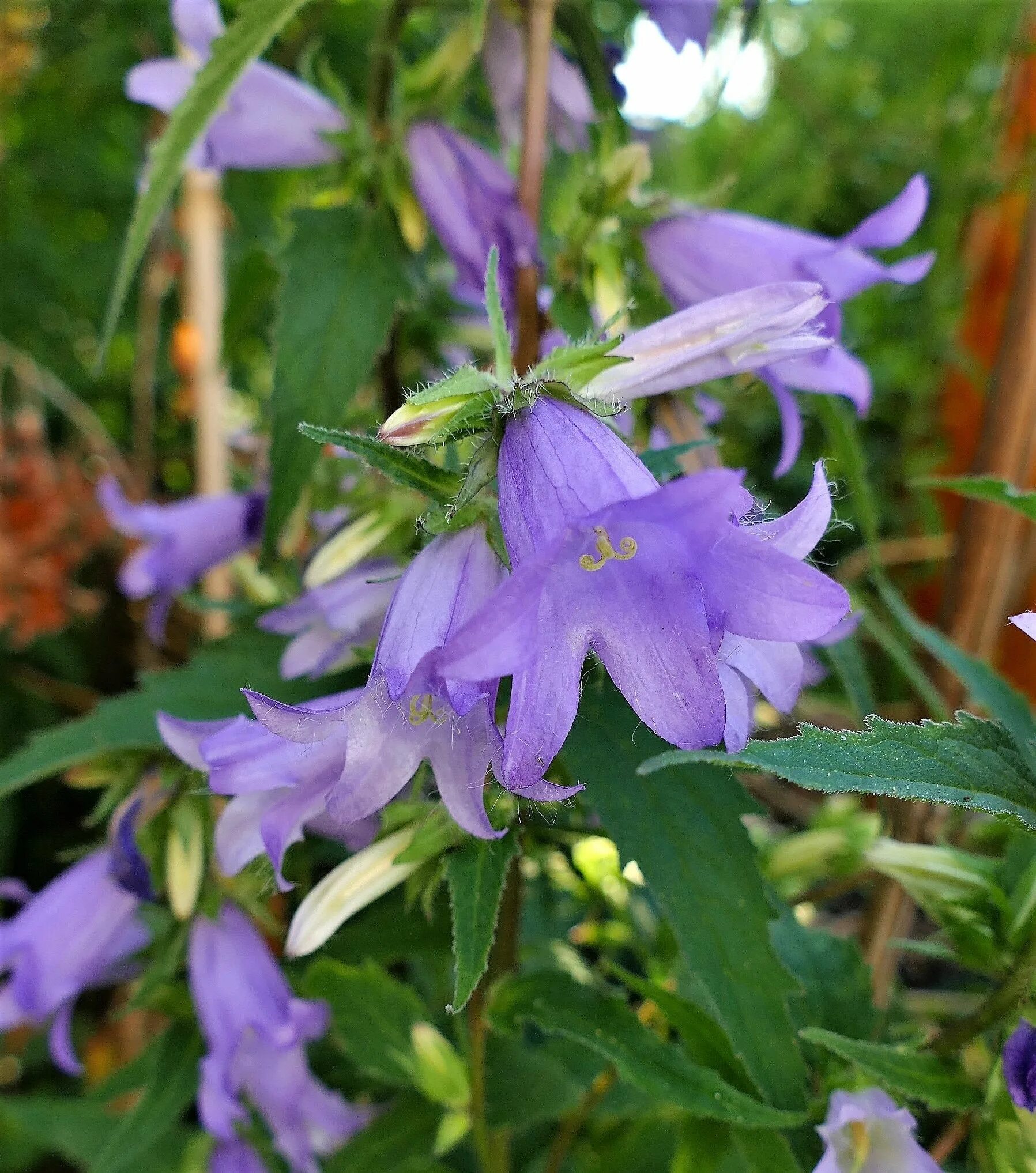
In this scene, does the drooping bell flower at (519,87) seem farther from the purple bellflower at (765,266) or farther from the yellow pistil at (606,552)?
the yellow pistil at (606,552)

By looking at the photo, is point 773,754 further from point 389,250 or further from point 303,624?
point 389,250

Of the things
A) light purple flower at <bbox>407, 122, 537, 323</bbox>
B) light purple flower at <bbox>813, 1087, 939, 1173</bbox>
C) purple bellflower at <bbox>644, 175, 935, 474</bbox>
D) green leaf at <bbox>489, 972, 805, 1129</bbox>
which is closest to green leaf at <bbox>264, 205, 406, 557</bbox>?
light purple flower at <bbox>407, 122, 537, 323</bbox>

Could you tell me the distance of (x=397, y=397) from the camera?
72 cm

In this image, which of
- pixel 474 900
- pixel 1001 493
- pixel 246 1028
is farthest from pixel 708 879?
pixel 246 1028

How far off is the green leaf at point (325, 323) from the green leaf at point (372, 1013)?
0.89 feet

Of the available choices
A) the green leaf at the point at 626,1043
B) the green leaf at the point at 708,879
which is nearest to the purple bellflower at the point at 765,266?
the green leaf at the point at 708,879

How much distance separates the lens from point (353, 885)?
1.60ft

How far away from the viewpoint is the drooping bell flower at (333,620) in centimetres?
55

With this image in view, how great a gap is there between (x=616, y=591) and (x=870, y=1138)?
33 centimetres

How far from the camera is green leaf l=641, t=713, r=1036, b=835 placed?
1.06ft

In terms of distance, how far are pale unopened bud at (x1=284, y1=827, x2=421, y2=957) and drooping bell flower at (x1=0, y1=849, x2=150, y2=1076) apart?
217 mm

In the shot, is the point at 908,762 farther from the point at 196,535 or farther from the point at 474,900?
the point at 196,535

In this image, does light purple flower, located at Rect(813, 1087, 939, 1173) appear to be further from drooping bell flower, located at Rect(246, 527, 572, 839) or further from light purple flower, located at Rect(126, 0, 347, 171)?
light purple flower, located at Rect(126, 0, 347, 171)

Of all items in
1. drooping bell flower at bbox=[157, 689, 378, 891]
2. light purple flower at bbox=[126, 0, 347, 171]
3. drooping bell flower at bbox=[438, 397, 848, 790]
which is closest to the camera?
drooping bell flower at bbox=[438, 397, 848, 790]
